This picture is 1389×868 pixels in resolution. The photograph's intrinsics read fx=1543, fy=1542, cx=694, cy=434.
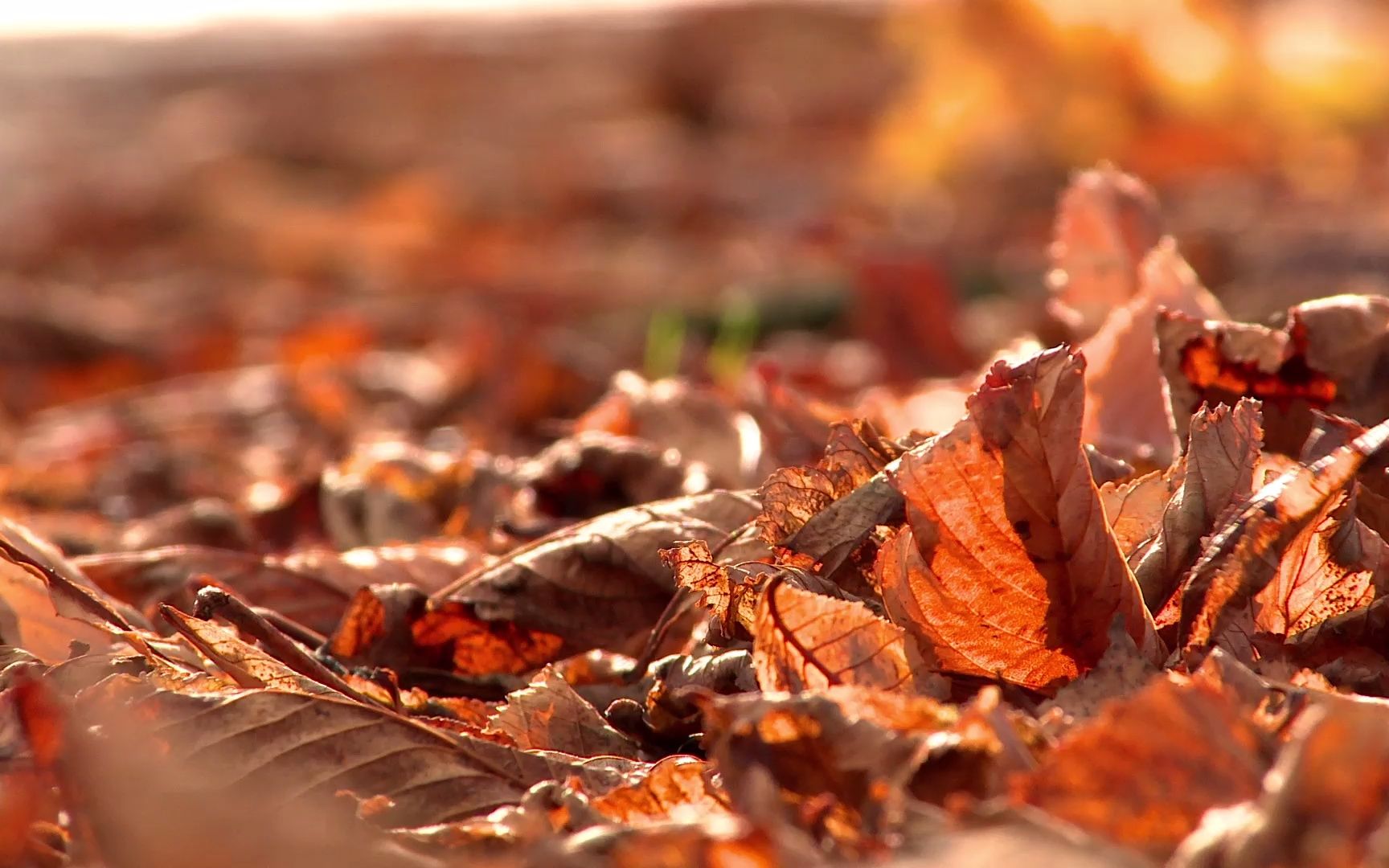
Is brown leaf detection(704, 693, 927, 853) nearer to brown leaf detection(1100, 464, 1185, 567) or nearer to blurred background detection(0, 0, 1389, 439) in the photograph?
brown leaf detection(1100, 464, 1185, 567)

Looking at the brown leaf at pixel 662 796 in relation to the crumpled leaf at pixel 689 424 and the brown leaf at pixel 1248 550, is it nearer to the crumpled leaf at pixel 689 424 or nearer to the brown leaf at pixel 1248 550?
the brown leaf at pixel 1248 550

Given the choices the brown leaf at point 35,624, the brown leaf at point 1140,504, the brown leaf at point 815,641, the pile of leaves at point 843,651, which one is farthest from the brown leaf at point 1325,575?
the brown leaf at point 35,624

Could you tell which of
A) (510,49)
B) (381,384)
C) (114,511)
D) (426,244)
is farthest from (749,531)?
(510,49)

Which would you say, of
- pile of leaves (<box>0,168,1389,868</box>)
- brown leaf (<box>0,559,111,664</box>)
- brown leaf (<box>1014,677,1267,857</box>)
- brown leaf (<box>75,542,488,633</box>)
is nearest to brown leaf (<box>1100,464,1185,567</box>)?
pile of leaves (<box>0,168,1389,868</box>)

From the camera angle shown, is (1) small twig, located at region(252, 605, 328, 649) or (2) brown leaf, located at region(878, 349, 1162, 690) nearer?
(2) brown leaf, located at region(878, 349, 1162, 690)

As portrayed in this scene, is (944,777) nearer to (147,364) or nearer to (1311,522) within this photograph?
(1311,522)
